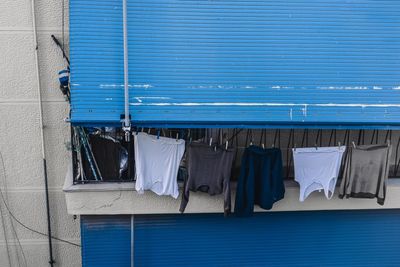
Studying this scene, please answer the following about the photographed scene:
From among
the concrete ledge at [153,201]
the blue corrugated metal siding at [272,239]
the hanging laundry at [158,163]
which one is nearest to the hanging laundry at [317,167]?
the concrete ledge at [153,201]

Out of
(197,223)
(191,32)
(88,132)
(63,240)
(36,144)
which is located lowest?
(63,240)

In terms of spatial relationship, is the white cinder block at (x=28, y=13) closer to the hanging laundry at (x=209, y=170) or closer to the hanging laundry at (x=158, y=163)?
the hanging laundry at (x=158, y=163)

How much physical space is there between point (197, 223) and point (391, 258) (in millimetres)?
2827

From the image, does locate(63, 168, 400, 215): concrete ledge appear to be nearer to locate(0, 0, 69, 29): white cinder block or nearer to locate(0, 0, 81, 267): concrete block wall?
locate(0, 0, 81, 267): concrete block wall

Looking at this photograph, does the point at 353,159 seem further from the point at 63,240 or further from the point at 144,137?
the point at 63,240

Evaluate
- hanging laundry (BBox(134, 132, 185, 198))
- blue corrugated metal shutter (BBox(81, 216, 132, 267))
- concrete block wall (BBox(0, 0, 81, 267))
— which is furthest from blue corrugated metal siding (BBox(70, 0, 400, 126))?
blue corrugated metal shutter (BBox(81, 216, 132, 267))

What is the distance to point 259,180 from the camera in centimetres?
407

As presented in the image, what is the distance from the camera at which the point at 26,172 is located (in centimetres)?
479

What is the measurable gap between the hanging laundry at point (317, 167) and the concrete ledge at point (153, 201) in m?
0.23

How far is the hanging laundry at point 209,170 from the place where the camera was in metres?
3.99

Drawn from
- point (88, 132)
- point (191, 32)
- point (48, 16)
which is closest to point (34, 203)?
point (88, 132)

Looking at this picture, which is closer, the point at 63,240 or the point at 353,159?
the point at 353,159

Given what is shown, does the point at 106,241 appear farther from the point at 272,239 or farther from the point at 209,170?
the point at 272,239

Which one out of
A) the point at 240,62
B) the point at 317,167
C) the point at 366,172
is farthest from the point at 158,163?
the point at 366,172
